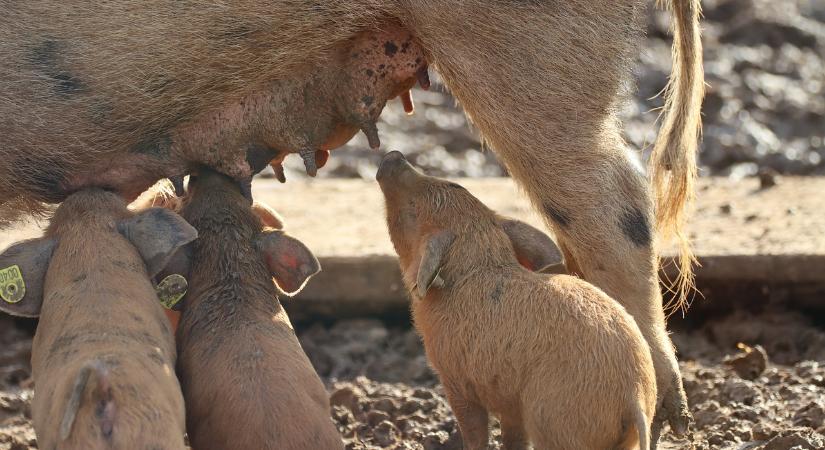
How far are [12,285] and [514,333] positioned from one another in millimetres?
1557

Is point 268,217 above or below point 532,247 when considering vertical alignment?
below

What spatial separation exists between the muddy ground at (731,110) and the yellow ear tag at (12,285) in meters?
4.83

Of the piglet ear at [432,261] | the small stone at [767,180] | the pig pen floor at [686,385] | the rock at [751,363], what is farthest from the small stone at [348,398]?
the small stone at [767,180]

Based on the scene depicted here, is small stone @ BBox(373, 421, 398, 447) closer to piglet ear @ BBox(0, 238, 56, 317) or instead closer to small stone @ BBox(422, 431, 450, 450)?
small stone @ BBox(422, 431, 450, 450)

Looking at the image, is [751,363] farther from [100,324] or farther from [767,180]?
[100,324]

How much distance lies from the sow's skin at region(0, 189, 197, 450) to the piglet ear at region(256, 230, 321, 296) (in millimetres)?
352

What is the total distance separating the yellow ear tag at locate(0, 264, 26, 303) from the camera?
465 centimetres

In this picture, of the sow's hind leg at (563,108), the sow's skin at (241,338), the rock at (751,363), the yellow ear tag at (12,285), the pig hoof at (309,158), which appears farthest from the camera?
the rock at (751,363)

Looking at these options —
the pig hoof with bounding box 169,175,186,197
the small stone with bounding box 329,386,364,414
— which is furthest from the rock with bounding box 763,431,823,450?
the pig hoof with bounding box 169,175,186,197

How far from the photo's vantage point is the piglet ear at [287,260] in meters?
4.99

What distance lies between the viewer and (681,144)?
5.98 meters

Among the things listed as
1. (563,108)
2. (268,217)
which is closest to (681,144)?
(563,108)

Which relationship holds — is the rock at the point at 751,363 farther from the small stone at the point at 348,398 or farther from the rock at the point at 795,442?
the small stone at the point at 348,398

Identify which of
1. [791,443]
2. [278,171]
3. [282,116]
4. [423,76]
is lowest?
[791,443]
